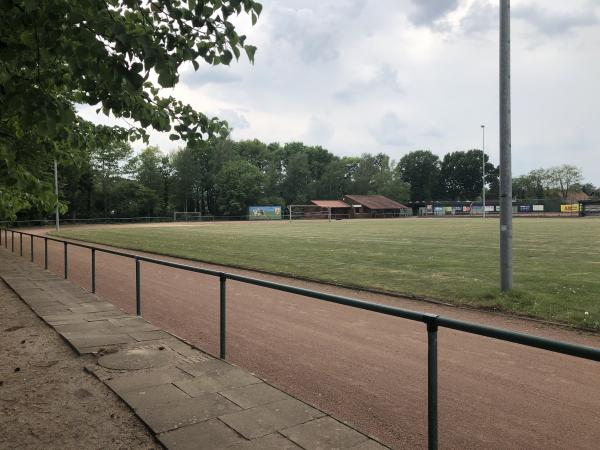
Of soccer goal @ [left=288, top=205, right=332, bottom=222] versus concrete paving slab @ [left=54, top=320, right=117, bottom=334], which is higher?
soccer goal @ [left=288, top=205, right=332, bottom=222]

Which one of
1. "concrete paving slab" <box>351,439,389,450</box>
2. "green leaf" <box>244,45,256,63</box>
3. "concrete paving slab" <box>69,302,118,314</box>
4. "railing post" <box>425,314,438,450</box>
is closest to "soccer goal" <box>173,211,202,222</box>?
"concrete paving slab" <box>69,302,118,314</box>

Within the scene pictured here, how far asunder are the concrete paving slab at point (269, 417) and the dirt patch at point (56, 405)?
63 centimetres

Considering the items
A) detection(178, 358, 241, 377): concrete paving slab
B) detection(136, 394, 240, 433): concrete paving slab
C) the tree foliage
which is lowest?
detection(136, 394, 240, 433): concrete paving slab

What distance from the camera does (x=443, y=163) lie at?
138375 mm

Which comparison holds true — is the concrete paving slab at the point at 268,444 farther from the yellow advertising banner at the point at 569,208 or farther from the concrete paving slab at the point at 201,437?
the yellow advertising banner at the point at 569,208

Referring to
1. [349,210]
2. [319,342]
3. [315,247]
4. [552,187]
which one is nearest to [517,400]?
[319,342]

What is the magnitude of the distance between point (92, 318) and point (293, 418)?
4912 millimetres

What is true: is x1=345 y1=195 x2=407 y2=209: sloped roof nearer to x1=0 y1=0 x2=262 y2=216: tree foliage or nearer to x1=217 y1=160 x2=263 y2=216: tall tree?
x1=217 y1=160 x2=263 y2=216: tall tree

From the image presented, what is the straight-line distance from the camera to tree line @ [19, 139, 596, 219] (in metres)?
75.5

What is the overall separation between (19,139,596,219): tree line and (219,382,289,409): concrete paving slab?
172 feet

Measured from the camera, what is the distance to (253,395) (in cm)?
455

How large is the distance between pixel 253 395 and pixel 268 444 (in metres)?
0.98

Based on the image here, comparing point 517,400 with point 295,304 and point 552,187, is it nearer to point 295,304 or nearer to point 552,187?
point 295,304

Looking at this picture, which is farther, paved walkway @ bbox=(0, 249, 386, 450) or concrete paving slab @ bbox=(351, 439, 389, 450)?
paved walkway @ bbox=(0, 249, 386, 450)
